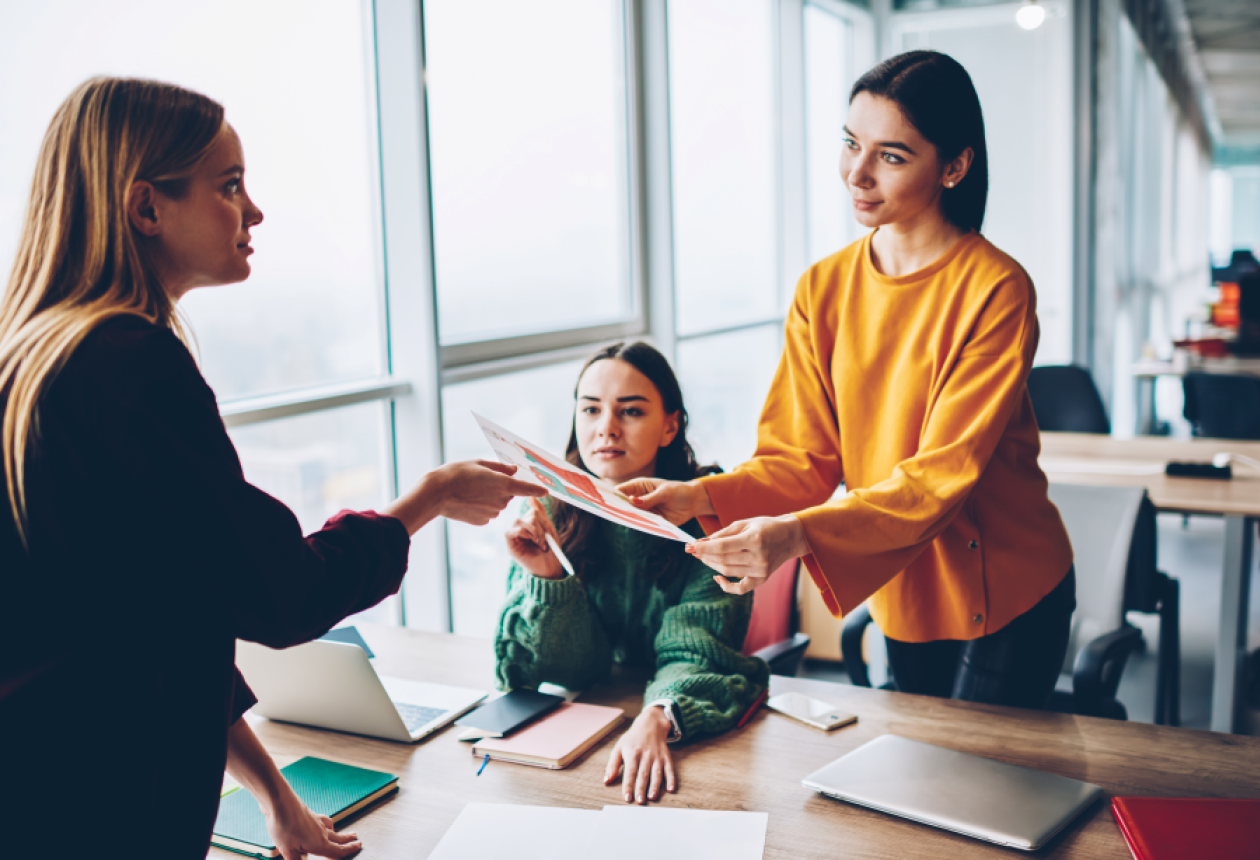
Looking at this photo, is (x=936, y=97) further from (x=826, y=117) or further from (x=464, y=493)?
(x=826, y=117)

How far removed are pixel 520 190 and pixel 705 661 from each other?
2.26m

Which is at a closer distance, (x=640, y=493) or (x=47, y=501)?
(x=47, y=501)

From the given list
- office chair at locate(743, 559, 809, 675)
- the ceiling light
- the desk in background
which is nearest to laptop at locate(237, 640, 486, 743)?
office chair at locate(743, 559, 809, 675)

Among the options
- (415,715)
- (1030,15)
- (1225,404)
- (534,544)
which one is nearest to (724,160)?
(1030,15)

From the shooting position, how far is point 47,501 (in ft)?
2.69

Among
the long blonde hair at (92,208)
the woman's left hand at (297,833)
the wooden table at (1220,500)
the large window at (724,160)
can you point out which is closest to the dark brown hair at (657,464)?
the woman's left hand at (297,833)

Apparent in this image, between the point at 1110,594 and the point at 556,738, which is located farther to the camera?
the point at 1110,594

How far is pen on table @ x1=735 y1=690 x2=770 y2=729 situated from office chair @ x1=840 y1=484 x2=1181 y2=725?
589 mm

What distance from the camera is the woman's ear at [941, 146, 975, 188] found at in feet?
4.83

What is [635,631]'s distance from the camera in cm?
179

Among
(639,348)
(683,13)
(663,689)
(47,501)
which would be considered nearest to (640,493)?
(663,689)

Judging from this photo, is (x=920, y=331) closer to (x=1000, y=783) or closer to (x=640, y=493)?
(x=640, y=493)

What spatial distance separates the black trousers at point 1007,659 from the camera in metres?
1.58

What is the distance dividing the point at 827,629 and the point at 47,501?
Answer: 3.04 meters
